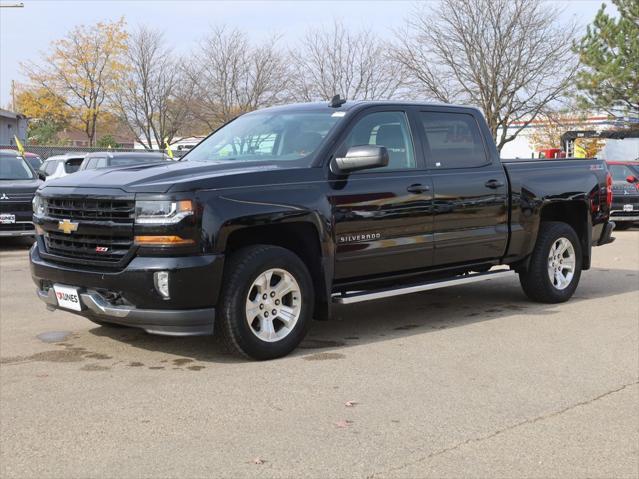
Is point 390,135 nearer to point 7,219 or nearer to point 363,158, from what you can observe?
point 363,158

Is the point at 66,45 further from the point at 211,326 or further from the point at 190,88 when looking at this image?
the point at 211,326

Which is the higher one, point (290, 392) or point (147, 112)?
point (147, 112)

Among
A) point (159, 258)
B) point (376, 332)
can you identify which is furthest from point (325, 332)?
point (159, 258)

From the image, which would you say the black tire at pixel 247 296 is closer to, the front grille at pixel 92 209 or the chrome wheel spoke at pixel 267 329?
the chrome wheel spoke at pixel 267 329

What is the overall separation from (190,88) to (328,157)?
37.8 m

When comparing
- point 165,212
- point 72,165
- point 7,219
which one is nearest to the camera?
point 165,212

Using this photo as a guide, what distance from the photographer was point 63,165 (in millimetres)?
17844

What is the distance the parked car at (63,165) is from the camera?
17.7 meters

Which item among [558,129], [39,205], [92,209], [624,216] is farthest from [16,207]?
[558,129]

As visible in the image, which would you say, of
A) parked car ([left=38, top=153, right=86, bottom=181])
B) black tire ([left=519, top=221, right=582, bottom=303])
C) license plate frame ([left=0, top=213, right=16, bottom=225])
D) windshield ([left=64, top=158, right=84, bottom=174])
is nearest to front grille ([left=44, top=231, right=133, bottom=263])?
black tire ([left=519, top=221, right=582, bottom=303])

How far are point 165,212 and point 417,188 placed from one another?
2.30 meters

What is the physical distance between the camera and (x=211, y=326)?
18.2 ft

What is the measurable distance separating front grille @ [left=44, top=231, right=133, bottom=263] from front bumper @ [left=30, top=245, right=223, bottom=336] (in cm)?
12

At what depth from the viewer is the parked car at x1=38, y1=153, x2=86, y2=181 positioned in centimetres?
1770
